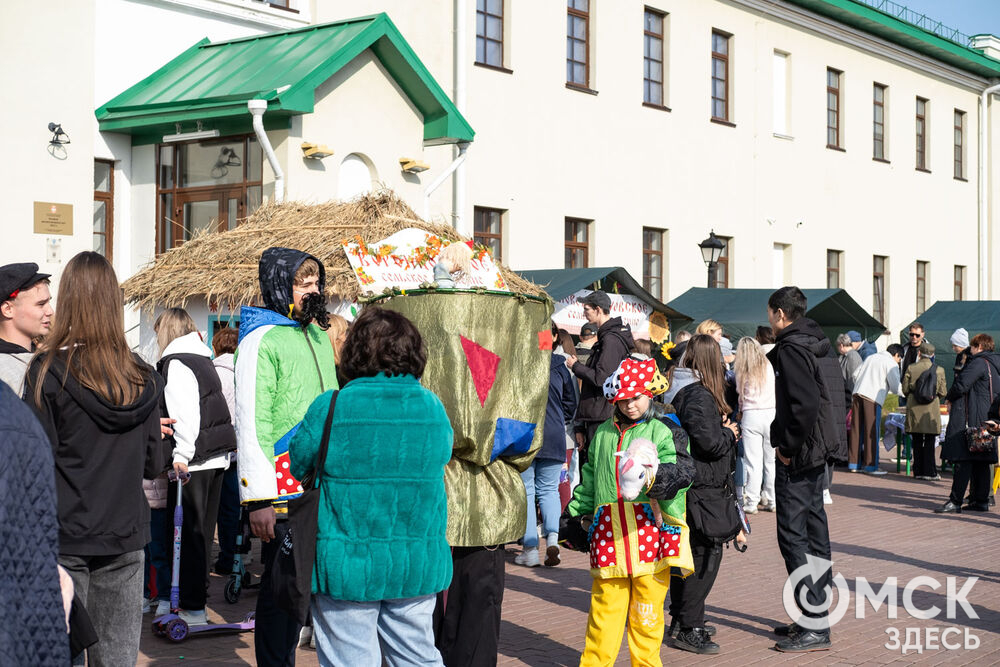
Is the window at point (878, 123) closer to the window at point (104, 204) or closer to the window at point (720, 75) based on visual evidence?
the window at point (720, 75)

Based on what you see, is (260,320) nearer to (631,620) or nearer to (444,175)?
(631,620)

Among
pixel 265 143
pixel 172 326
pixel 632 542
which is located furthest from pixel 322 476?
pixel 265 143

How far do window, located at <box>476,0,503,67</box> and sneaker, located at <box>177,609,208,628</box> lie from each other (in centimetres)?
1279

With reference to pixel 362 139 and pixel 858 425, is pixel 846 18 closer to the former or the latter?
pixel 858 425

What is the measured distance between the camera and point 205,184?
47.1 feet

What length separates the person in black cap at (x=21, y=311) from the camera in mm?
4434

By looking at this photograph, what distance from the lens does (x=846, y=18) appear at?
26.2m

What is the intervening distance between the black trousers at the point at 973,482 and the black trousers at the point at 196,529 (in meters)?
8.56

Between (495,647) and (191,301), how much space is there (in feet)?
22.3

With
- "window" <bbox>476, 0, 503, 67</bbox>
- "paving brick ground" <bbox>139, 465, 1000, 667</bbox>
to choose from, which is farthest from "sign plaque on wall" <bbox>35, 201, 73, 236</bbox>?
"window" <bbox>476, 0, 503, 67</bbox>

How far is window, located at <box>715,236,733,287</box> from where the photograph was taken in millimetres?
23594

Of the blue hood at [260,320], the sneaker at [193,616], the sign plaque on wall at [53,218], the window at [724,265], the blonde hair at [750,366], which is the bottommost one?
the sneaker at [193,616]

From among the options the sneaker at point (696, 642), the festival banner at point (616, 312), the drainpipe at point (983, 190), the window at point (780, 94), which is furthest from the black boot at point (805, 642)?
the drainpipe at point (983, 190)

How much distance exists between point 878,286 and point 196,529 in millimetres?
24575
